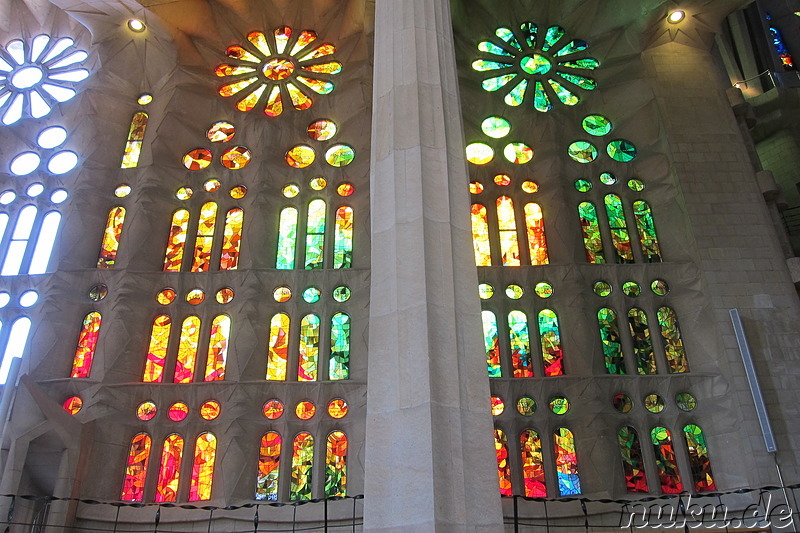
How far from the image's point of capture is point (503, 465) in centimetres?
1541

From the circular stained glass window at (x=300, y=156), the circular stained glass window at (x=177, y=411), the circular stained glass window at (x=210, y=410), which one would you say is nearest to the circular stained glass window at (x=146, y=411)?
the circular stained glass window at (x=177, y=411)

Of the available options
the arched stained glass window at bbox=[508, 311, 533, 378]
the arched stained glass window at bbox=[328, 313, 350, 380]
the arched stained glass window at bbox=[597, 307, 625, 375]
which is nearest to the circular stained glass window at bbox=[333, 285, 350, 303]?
the arched stained glass window at bbox=[328, 313, 350, 380]

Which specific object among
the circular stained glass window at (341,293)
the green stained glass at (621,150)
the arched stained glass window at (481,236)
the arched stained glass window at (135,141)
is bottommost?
the circular stained glass window at (341,293)

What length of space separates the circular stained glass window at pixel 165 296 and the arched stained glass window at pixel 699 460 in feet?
38.2

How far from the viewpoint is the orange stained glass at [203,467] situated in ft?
49.7

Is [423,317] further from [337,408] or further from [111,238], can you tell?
[111,238]

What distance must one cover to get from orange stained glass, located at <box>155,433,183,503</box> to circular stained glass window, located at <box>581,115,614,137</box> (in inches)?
498

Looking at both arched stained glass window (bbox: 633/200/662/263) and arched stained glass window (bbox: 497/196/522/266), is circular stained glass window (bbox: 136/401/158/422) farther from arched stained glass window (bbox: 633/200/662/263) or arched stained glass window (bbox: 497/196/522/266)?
arched stained glass window (bbox: 633/200/662/263)

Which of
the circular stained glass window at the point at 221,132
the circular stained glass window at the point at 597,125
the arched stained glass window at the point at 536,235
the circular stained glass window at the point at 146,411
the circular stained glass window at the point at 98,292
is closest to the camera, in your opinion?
the circular stained glass window at the point at 146,411

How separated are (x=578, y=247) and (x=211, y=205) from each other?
29.8 feet

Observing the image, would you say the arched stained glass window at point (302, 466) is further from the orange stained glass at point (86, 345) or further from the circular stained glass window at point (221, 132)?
the circular stained glass window at point (221, 132)

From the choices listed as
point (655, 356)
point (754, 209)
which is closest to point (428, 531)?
point (655, 356)

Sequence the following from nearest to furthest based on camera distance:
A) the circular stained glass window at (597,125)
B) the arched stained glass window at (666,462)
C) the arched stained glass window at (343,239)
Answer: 1. the arched stained glass window at (666,462)
2. the arched stained glass window at (343,239)
3. the circular stained glass window at (597,125)

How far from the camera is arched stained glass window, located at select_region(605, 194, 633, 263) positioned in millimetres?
18188
